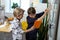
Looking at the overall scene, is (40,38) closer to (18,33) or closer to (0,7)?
(18,33)

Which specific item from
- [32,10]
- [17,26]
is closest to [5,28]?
[17,26]

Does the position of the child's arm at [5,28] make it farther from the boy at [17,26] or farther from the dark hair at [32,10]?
the dark hair at [32,10]

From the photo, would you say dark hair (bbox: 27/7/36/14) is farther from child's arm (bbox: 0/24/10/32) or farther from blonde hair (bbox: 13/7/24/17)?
child's arm (bbox: 0/24/10/32)

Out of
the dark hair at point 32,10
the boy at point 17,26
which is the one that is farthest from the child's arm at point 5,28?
the dark hair at point 32,10

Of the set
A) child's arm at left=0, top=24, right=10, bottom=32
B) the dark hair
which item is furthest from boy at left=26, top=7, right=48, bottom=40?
child's arm at left=0, top=24, right=10, bottom=32

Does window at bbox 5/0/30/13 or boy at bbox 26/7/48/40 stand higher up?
window at bbox 5/0/30/13

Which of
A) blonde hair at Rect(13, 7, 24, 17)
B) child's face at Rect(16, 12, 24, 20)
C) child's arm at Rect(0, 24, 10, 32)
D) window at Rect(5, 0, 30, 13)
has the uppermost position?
window at Rect(5, 0, 30, 13)

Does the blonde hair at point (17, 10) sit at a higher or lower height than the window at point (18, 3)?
lower

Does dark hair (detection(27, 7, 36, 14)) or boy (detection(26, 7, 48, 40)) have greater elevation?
dark hair (detection(27, 7, 36, 14))

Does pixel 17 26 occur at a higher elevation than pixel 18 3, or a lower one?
lower

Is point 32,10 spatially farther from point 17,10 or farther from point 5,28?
point 5,28

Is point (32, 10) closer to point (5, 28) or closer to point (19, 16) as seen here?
point (19, 16)

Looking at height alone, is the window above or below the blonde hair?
above

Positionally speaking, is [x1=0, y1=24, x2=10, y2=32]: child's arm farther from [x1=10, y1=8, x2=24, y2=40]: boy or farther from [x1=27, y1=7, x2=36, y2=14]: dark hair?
[x1=27, y1=7, x2=36, y2=14]: dark hair
